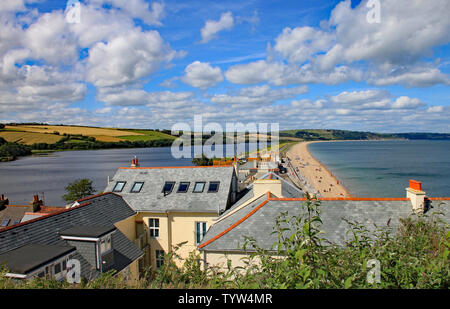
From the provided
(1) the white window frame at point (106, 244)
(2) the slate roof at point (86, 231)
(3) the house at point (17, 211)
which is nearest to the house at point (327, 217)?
(1) the white window frame at point (106, 244)

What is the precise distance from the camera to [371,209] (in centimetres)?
1390

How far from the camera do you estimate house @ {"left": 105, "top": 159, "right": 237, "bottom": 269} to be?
18.6 metres

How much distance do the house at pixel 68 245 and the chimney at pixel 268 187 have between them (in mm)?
7326

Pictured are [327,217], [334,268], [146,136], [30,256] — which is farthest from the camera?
[146,136]

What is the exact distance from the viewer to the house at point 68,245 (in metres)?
9.70

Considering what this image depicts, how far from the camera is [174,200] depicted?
19703 mm

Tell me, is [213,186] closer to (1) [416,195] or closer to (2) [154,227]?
(2) [154,227]

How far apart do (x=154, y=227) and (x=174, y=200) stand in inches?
85.0

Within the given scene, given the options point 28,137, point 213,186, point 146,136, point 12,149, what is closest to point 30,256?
point 213,186

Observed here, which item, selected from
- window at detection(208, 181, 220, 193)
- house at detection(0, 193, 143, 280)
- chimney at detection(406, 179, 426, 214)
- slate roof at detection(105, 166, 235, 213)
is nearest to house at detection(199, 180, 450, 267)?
chimney at detection(406, 179, 426, 214)

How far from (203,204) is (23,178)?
93373 mm

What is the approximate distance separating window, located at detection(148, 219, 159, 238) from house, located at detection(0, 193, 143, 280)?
248 cm

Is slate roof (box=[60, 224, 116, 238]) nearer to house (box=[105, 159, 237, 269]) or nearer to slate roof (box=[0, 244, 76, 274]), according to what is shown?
slate roof (box=[0, 244, 76, 274])
